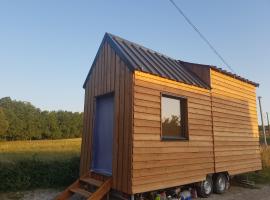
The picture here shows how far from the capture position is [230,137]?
10.4 metres

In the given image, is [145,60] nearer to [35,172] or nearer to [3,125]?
[35,172]

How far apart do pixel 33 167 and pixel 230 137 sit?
825 centimetres

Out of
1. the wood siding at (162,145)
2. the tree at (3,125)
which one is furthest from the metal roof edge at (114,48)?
the tree at (3,125)

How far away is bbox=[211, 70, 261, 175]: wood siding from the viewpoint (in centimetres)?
977

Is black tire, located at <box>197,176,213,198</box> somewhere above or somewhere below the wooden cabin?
below

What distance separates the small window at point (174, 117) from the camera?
7902 mm

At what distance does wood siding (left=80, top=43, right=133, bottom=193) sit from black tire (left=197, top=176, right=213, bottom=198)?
3.37 m

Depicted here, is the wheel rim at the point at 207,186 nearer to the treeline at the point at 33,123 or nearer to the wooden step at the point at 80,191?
the wooden step at the point at 80,191

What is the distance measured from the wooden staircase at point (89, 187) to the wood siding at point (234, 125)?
445cm

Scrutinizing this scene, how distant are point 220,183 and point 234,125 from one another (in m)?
2.59

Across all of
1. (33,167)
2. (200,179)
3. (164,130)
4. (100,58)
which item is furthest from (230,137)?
(33,167)

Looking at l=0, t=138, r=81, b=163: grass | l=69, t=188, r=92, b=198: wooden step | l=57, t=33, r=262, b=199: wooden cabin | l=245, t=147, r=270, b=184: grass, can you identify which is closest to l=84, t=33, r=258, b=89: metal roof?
l=57, t=33, r=262, b=199: wooden cabin

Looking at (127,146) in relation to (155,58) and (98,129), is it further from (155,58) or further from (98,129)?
(155,58)

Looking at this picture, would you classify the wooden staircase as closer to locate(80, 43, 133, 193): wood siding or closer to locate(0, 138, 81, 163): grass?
locate(80, 43, 133, 193): wood siding
